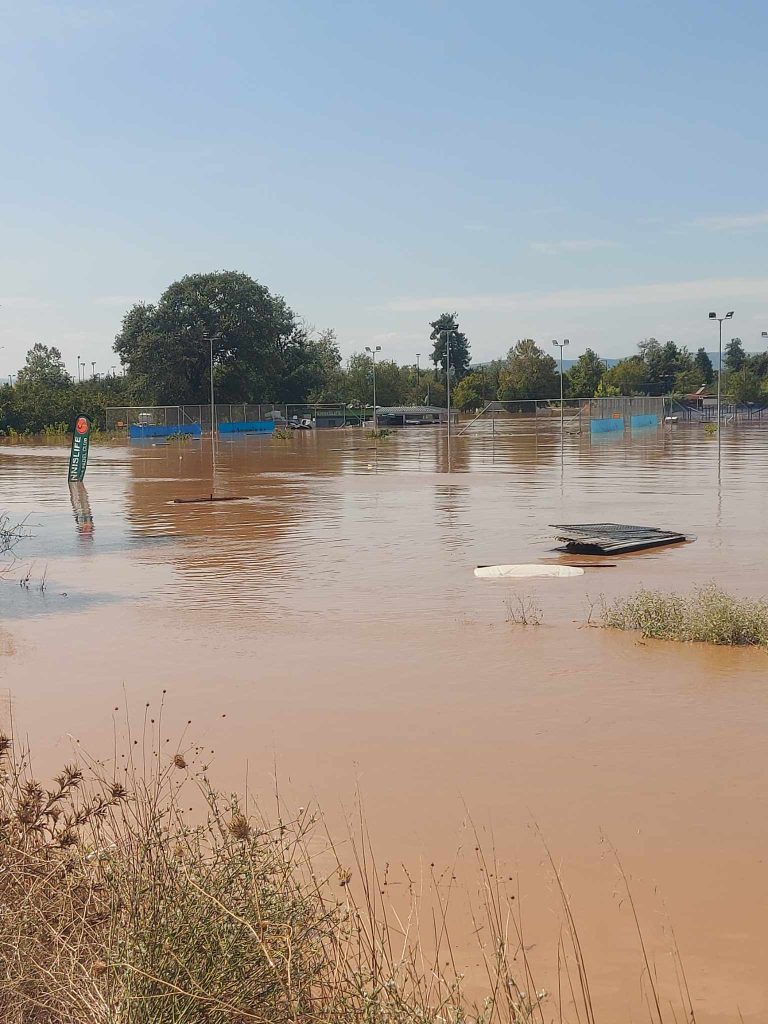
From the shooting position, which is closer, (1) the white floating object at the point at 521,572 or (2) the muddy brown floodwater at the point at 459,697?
(2) the muddy brown floodwater at the point at 459,697

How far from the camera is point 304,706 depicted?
1085 centimetres

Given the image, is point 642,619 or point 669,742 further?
point 642,619

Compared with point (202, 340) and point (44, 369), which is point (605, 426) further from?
point (44, 369)

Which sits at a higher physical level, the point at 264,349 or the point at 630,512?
the point at 264,349

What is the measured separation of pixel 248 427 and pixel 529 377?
56.5 m

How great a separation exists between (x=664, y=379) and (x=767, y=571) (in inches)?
5282

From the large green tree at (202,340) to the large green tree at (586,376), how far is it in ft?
171

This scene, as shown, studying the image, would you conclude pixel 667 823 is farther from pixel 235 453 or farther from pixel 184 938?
pixel 235 453

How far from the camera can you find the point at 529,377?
135 meters

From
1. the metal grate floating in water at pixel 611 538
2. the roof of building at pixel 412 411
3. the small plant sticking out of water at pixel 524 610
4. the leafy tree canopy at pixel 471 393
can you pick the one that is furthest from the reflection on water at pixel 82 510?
the leafy tree canopy at pixel 471 393

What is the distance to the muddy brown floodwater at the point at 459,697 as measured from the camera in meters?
6.80

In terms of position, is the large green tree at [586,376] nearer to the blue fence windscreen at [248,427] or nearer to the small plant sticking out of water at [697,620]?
the blue fence windscreen at [248,427]

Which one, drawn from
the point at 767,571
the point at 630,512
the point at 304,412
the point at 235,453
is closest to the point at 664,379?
the point at 304,412

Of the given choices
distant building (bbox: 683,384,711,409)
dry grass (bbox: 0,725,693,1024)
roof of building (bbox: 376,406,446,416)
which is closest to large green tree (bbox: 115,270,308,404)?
roof of building (bbox: 376,406,446,416)
